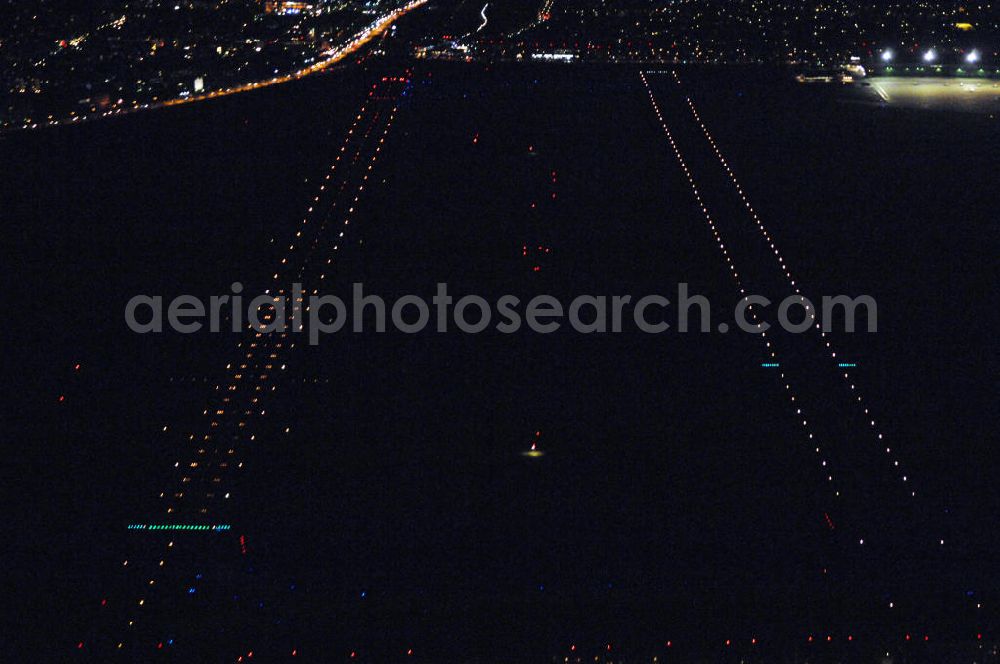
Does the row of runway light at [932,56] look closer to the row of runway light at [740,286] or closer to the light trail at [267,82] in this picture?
the row of runway light at [740,286]

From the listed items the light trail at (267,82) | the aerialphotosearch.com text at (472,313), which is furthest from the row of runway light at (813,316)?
the light trail at (267,82)

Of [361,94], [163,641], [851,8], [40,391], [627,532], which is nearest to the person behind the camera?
[163,641]

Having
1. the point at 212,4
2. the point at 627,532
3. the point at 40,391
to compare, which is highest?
the point at 212,4

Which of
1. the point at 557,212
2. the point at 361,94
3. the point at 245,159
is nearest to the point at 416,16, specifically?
the point at 361,94

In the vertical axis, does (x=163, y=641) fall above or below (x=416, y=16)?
below

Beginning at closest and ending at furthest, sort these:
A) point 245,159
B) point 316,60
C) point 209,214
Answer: point 209,214 < point 245,159 < point 316,60

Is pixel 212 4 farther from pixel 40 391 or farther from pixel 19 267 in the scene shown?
pixel 40 391

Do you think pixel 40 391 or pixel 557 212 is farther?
pixel 557 212
